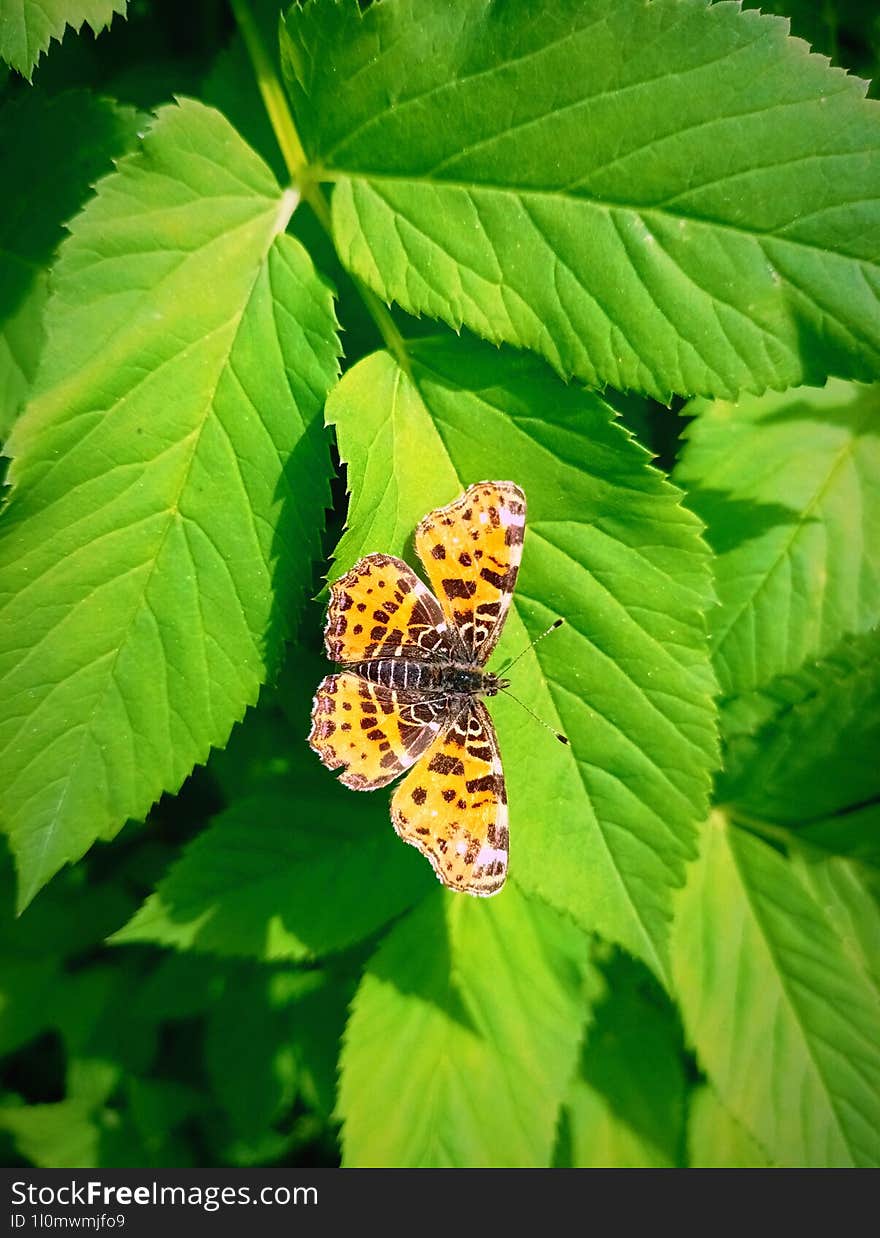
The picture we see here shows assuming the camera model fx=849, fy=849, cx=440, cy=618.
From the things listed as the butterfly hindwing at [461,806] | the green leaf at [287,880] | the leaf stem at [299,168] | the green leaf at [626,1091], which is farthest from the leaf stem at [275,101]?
the green leaf at [626,1091]

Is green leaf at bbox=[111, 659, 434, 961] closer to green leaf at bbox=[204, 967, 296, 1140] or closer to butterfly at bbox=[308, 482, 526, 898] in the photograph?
butterfly at bbox=[308, 482, 526, 898]

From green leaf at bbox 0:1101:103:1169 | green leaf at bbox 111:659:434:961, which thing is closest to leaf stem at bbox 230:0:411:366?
green leaf at bbox 111:659:434:961

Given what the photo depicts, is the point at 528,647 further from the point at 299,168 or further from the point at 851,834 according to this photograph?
the point at 851,834

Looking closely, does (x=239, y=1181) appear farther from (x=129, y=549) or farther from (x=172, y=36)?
(x=172, y=36)

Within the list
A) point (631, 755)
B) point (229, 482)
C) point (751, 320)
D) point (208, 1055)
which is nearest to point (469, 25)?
point (751, 320)

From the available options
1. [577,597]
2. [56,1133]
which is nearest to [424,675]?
[577,597]

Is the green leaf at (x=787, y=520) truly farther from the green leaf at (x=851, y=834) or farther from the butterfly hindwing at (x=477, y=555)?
the butterfly hindwing at (x=477, y=555)
